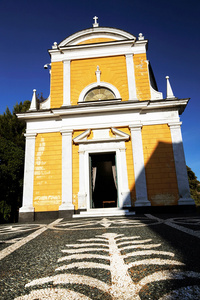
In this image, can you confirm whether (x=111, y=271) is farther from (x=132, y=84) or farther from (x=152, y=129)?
(x=132, y=84)

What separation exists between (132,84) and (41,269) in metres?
8.72

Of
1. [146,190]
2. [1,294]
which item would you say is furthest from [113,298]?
[146,190]

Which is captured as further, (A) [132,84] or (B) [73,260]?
(A) [132,84]

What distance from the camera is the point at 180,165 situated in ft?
25.3

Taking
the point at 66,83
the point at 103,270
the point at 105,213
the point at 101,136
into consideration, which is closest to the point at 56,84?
the point at 66,83

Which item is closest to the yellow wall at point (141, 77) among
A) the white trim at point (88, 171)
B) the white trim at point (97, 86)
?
the white trim at point (97, 86)

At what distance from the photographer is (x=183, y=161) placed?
306 inches

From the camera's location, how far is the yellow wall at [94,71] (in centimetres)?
918

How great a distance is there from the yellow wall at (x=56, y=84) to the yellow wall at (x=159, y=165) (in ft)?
14.5

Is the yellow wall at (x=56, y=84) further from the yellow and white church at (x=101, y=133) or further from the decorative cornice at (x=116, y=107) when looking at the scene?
the decorative cornice at (x=116, y=107)

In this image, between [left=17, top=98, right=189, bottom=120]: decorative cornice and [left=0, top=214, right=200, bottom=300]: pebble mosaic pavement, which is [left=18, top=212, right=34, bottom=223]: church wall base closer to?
[left=17, top=98, right=189, bottom=120]: decorative cornice

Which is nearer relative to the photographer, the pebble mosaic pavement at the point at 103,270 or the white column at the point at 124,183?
the pebble mosaic pavement at the point at 103,270

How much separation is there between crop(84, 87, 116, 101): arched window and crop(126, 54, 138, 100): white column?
87cm

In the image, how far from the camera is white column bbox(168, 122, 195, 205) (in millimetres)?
7391
